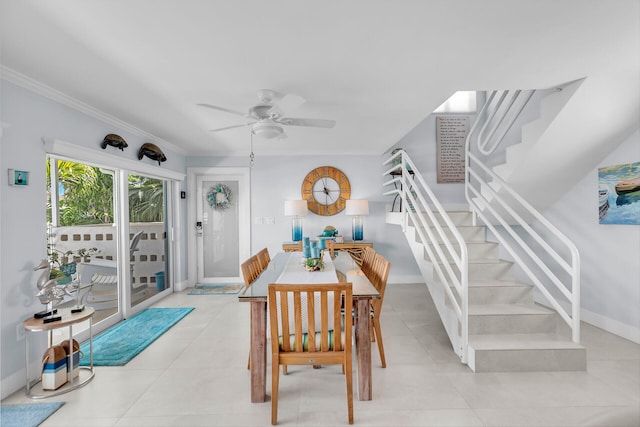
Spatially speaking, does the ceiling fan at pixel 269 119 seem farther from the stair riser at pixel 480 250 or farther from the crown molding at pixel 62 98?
the stair riser at pixel 480 250

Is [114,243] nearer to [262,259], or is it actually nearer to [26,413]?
[262,259]

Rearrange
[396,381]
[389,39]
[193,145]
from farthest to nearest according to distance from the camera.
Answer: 1. [193,145]
2. [396,381]
3. [389,39]

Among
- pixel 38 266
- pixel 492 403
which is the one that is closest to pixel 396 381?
pixel 492 403

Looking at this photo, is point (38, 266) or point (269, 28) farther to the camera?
point (38, 266)

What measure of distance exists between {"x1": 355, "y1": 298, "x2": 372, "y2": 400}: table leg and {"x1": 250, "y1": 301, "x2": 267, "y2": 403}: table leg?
2.09 ft

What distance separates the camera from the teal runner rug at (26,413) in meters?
1.97

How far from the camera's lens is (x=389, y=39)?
1.94m

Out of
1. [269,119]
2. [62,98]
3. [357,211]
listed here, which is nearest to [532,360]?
[269,119]

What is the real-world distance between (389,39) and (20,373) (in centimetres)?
354

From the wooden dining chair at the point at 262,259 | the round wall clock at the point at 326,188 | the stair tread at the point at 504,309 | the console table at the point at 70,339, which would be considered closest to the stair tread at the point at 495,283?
the stair tread at the point at 504,309

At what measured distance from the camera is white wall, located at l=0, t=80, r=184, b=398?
7.50ft

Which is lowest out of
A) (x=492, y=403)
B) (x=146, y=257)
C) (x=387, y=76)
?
(x=492, y=403)

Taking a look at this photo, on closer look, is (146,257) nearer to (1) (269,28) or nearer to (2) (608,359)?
(1) (269,28)

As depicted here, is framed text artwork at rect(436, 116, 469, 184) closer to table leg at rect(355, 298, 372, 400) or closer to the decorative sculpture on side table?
table leg at rect(355, 298, 372, 400)
